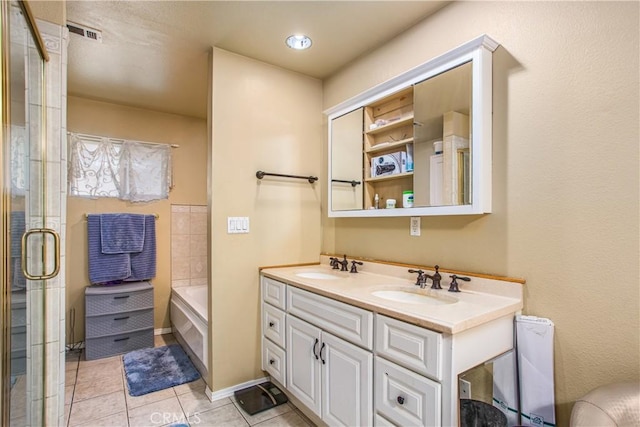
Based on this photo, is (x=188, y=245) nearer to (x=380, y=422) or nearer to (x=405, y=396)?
(x=380, y=422)

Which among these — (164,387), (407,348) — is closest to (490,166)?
(407,348)

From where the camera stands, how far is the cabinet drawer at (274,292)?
6.85ft

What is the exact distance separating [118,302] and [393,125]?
2853 millimetres

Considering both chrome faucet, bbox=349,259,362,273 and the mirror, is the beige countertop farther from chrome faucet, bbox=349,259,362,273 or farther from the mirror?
the mirror

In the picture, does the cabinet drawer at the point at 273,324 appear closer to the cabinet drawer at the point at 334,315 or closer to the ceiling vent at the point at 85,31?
the cabinet drawer at the point at 334,315

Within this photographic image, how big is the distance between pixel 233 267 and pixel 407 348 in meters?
1.40

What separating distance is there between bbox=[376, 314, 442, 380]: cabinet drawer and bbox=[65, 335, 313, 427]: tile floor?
988 millimetres

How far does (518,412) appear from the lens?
Result: 4.64ft

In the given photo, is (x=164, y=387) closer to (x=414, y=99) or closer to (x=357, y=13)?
(x=414, y=99)

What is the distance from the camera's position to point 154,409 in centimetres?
207

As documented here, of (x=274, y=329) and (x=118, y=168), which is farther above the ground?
(x=118, y=168)

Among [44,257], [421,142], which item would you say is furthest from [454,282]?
[44,257]

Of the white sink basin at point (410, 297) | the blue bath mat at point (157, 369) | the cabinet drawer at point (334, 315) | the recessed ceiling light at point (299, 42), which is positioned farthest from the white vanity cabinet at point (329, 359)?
the recessed ceiling light at point (299, 42)

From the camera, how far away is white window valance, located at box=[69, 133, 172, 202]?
3047 millimetres
